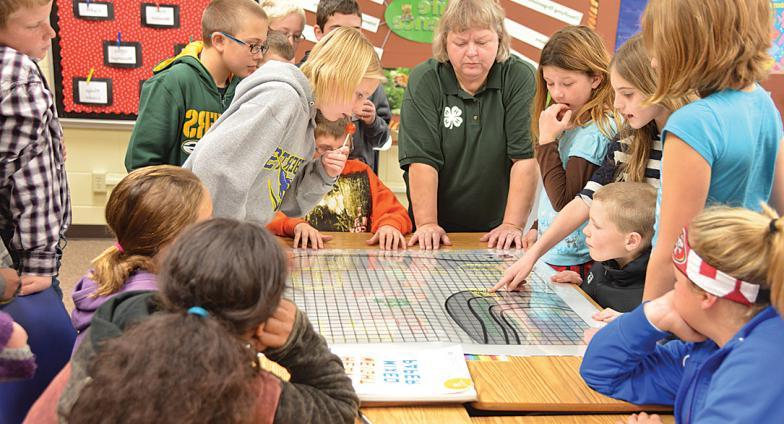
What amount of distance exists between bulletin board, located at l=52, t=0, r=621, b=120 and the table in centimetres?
295

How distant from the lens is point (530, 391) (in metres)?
1.25

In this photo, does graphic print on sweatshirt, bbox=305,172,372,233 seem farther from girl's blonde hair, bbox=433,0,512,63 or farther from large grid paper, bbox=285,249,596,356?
girl's blonde hair, bbox=433,0,512,63

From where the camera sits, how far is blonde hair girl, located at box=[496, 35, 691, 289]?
5.32ft

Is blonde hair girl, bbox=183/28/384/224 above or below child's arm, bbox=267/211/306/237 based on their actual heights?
above

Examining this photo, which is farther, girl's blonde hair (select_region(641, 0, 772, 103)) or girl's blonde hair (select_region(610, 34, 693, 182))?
girl's blonde hair (select_region(610, 34, 693, 182))

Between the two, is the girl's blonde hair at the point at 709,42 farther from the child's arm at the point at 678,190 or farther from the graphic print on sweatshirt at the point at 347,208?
the graphic print on sweatshirt at the point at 347,208

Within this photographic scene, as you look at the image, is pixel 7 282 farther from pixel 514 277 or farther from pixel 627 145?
pixel 627 145

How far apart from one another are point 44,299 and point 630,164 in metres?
1.46

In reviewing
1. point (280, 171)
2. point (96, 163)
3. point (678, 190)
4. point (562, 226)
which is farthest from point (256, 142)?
point (96, 163)

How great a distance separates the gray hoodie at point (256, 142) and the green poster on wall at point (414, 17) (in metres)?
2.27

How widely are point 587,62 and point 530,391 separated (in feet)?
3.55

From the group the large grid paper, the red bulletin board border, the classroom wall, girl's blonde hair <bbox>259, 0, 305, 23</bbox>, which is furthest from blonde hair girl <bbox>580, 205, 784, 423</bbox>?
the red bulletin board border

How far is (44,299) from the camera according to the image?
1.49 metres

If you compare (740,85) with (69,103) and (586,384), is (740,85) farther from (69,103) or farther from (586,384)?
(69,103)
